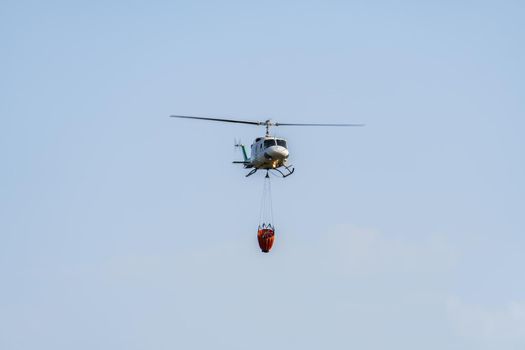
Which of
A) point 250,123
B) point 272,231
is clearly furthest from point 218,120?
point 272,231

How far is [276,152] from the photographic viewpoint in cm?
10325

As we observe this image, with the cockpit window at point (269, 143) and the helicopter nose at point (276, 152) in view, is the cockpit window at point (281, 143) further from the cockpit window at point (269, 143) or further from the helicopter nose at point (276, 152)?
the helicopter nose at point (276, 152)

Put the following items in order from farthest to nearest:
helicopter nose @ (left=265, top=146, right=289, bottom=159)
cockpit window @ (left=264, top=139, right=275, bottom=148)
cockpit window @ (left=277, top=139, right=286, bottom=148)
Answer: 1. cockpit window @ (left=277, top=139, right=286, bottom=148)
2. cockpit window @ (left=264, top=139, right=275, bottom=148)
3. helicopter nose @ (left=265, top=146, right=289, bottom=159)

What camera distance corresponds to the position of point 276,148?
340 ft

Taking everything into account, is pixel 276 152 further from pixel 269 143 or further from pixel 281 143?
pixel 281 143

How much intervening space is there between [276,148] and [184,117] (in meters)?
8.90

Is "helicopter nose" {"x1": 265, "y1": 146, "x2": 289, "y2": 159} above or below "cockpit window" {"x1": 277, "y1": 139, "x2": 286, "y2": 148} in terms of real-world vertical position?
below

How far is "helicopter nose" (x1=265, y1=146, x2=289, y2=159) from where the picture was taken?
339 ft

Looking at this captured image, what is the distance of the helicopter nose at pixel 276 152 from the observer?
103 m

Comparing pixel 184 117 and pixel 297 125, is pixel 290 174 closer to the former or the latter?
pixel 297 125

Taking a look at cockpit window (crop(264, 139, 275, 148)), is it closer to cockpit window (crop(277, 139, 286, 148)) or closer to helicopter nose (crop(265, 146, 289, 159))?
cockpit window (crop(277, 139, 286, 148))

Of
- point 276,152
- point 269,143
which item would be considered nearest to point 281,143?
point 269,143

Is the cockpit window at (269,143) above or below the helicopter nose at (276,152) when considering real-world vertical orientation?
above

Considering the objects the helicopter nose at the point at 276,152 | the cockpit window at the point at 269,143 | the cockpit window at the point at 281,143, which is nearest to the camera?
the helicopter nose at the point at 276,152
